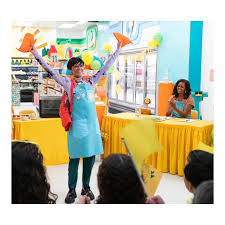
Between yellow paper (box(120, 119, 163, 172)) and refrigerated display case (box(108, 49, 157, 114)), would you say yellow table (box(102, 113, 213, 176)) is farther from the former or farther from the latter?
refrigerated display case (box(108, 49, 157, 114))

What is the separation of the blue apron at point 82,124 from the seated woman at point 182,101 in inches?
64.1

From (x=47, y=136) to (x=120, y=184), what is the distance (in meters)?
2.71

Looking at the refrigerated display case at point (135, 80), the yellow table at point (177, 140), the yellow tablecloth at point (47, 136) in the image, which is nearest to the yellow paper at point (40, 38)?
the refrigerated display case at point (135, 80)

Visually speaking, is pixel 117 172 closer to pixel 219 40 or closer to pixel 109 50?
pixel 219 40

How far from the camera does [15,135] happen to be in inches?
148

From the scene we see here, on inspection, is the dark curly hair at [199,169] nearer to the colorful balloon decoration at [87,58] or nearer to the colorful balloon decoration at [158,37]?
the colorful balloon decoration at [87,58]

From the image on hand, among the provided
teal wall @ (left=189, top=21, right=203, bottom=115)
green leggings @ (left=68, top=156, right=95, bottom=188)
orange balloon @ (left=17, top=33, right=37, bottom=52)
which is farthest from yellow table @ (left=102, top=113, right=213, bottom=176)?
teal wall @ (left=189, top=21, right=203, bottom=115)

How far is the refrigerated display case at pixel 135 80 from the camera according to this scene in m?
7.92

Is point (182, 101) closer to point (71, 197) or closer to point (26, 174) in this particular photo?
point (71, 197)

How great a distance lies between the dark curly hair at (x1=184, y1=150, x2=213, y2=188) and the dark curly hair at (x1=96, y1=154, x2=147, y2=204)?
28 centimetres

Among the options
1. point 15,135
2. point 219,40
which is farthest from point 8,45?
point 15,135

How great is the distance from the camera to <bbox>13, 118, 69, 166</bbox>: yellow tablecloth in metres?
3.77

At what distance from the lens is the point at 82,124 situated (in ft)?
8.88
